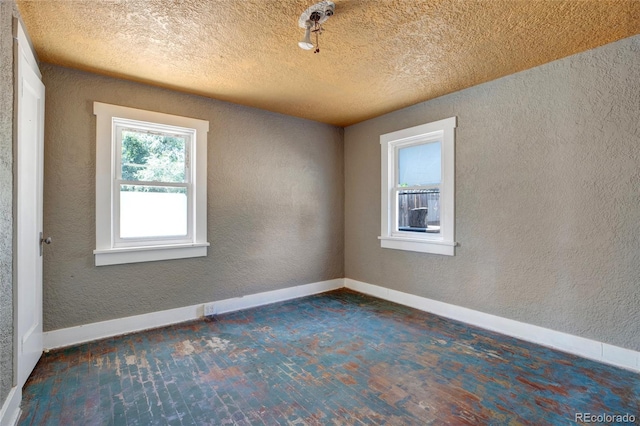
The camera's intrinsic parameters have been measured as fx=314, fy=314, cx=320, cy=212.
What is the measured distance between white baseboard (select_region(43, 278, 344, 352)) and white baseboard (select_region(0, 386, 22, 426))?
97cm

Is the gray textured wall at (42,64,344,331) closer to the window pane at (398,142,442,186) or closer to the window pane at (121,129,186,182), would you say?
the window pane at (121,129,186,182)

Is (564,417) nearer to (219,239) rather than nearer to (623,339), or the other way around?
(623,339)

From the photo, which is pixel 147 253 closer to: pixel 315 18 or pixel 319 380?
pixel 319 380

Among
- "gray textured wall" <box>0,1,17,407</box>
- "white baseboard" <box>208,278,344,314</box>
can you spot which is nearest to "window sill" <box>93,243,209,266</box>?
"white baseboard" <box>208,278,344,314</box>

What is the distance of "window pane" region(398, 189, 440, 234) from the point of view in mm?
3846

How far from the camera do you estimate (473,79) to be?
319cm

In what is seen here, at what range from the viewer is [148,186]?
3344 mm

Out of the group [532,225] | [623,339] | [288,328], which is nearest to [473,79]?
[532,225]

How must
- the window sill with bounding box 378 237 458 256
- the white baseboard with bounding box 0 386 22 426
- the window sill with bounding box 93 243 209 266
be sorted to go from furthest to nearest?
the window sill with bounding box 378 237 458 256 → the window sill with bounding box 93 243 209 266 → the white baseboard with bounding box 0 386 22 426

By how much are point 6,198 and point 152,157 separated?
1650 mm

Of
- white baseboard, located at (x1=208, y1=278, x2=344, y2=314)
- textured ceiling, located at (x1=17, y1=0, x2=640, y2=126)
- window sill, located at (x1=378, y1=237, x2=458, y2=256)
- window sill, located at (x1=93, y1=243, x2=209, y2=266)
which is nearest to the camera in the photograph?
textured ceiling, located at (x1=17, y1=0, x2=640, y2=126)

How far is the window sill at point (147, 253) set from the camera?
306 cm

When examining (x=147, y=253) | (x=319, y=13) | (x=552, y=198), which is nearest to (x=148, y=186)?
(x=147, y=253)

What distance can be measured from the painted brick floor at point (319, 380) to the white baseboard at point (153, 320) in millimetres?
122
